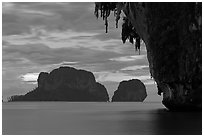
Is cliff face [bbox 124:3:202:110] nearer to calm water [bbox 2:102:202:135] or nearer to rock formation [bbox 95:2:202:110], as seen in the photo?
rock formation [bbox 95:2:202:110]

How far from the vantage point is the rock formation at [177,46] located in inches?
1476

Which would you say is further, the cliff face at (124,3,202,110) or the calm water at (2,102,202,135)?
the cliff face at (124,3,202,110)

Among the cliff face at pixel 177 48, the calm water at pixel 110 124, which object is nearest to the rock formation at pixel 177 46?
the cliff face at pixel 177 48

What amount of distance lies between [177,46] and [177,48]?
0.58 feet

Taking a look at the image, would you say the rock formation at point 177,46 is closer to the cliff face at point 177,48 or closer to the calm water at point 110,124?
→ the cliff face at point 177,48

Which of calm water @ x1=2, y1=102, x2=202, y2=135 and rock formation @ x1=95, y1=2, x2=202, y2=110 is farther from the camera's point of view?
Answer: rock formation @ x1=95, y1=2, x2=202, y2=110

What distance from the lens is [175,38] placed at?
129 ft

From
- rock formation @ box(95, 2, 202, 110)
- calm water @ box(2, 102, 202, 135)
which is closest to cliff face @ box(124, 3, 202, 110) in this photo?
rock formation @ box(95, 2, 202, 110)

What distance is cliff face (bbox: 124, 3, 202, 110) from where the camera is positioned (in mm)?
37500

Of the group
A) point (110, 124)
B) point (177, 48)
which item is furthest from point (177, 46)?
point (110, 124)

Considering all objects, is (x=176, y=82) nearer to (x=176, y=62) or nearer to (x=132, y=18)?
(x=176, y=62)

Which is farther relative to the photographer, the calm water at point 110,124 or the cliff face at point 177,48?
the cliff face at point 177,48

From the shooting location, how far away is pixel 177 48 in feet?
128

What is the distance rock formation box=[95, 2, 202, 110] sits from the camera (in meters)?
37.5
